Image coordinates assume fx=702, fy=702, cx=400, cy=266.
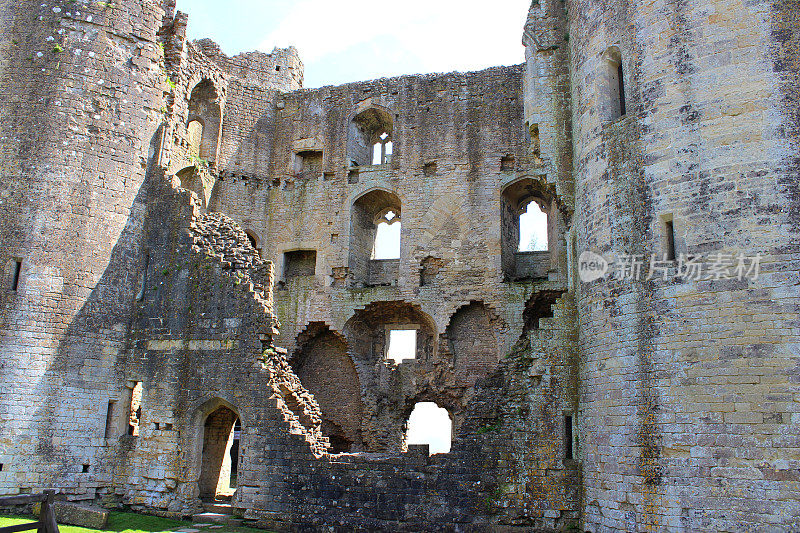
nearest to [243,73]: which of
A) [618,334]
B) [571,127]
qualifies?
[571,127]

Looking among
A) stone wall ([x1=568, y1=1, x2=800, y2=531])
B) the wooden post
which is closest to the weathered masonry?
stone wall ([x1=568, y1=1, x2=800, y2=531])

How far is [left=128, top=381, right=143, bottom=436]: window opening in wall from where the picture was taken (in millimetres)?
13797

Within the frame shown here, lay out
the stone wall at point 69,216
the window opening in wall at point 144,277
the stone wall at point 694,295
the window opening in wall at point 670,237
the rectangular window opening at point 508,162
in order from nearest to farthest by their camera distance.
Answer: the stone wall at point 694,295 → the window opening in wall at point 670,237 → the stone wall at point 69,216 → the window opening in wall at point 144,277 → the rectangular window opening at point 508,162

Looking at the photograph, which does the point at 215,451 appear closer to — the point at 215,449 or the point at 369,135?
the point at 215,449

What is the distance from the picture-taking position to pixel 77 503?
12.6 meters

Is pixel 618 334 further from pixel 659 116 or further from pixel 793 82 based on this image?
pixel 793 82

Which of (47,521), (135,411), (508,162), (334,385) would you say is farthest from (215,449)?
(508,162)

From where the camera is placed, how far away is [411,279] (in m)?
17.6

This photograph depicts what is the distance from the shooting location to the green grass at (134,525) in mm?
11359

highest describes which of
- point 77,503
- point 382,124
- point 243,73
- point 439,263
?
point 243,73

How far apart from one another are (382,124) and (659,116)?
35.4ft

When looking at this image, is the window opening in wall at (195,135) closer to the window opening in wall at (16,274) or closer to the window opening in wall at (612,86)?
the window opening in wall at (16,274)

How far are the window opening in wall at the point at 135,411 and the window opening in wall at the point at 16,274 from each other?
2.85 m

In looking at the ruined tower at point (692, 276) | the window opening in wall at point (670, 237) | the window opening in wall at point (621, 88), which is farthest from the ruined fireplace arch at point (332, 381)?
the window opening in wall at point (670, 237)
